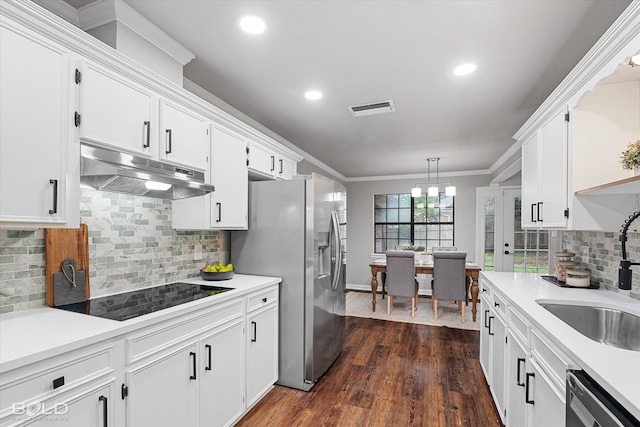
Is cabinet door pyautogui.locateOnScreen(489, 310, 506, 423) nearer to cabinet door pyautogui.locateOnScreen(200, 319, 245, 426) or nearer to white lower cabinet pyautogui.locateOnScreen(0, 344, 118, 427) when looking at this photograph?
cabinet door pyautogui.locateOnScreen(200, 319, 245, 426)

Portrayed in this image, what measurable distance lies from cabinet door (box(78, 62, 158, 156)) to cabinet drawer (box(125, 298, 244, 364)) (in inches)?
39.0

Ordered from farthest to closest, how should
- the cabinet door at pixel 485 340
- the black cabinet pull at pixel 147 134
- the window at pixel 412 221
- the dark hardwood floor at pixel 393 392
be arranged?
the window at pixel 412 221 → the cabinet door at pixel 485 340 → the dark hardwood floor at pixel 393 392 → the black cabinet pull at pixel 147 134

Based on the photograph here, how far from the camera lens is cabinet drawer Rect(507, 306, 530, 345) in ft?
5.45

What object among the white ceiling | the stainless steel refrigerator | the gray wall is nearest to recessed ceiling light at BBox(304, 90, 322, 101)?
the white ceiling

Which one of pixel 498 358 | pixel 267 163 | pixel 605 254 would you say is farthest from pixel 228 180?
pixel 605 254

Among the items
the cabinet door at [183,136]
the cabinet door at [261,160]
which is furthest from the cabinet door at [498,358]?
the cabinet door at [183,136]

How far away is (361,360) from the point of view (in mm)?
3312

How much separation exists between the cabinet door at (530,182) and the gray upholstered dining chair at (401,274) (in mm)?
2239

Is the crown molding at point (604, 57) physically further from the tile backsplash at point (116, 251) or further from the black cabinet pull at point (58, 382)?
the tile backsplash at point (116, 251)

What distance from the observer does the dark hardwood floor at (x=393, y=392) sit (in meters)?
2.28

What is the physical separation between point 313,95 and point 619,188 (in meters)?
2.24

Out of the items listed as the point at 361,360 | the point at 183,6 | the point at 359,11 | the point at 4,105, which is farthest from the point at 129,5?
the point at 361,360

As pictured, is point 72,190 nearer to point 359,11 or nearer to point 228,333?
point 228,333

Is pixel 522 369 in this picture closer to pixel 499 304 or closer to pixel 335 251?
pixel 499 304
